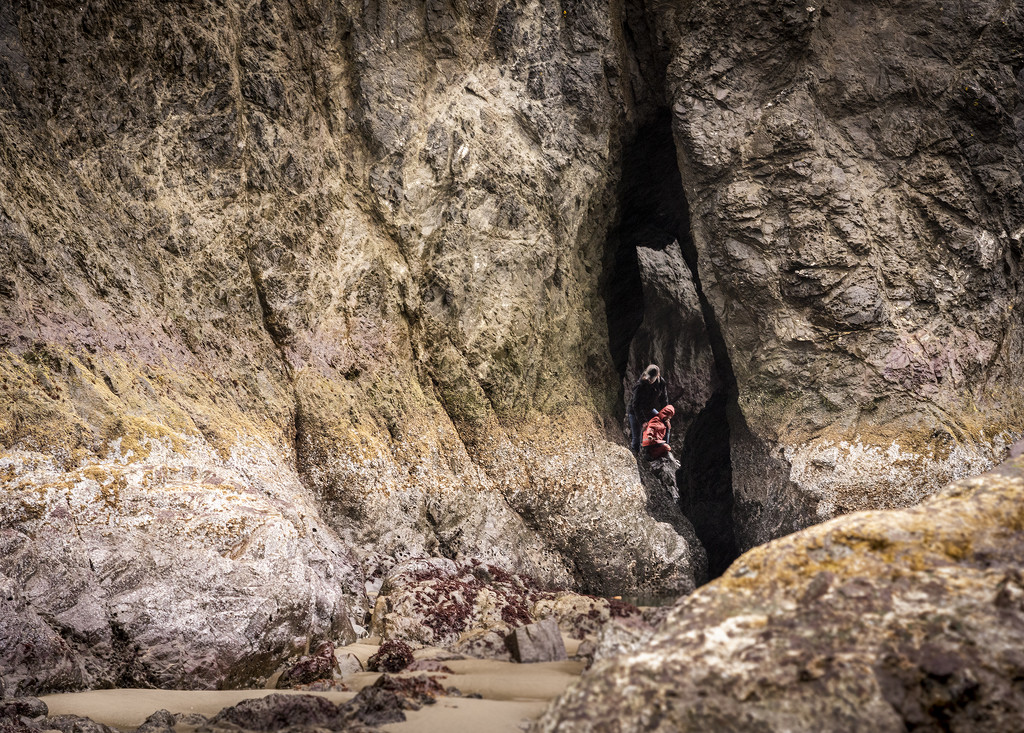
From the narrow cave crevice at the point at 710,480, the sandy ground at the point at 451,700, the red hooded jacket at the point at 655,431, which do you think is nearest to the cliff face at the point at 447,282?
the narrow cave crevice at the point at 710,480

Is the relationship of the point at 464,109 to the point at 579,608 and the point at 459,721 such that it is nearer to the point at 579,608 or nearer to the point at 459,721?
the point at 579,608

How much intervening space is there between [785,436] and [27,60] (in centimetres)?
900

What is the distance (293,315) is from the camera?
7.51 m

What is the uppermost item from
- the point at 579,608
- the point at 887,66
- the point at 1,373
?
the point at 887,66

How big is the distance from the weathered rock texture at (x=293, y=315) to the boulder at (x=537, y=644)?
1.33m

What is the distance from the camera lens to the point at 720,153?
10.1 meters

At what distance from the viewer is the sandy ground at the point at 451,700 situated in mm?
3262

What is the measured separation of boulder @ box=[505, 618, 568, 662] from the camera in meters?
4.71

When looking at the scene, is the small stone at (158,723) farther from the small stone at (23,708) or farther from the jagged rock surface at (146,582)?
the jagged rock surface at (146,582)

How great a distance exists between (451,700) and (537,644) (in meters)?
1.19

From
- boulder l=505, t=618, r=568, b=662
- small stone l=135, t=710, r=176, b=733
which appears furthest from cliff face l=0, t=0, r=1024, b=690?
boulder l=505, t=618, r=568, b=662

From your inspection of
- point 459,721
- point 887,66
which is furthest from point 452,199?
point 459,721

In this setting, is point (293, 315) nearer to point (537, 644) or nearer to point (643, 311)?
point (537, 644)

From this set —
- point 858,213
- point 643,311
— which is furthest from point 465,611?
point 643,311
